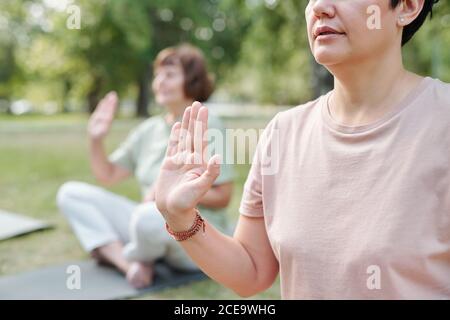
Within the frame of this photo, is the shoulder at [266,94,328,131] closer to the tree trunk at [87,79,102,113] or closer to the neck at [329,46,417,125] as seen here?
the neck at [329,46,417,125]

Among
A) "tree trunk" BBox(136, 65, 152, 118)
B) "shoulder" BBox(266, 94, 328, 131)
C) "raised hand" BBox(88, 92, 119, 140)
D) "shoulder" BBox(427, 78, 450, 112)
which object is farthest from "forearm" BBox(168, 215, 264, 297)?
"tree trunk" BBox(136, 65, 152, 118)

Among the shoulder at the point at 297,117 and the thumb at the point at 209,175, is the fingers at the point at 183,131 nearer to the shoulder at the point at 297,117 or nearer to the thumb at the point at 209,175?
the thumb at the point at 209,175

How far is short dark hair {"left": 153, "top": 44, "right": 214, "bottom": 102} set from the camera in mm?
3562

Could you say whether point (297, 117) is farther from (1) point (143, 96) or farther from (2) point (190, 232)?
(1) point (143, 96)

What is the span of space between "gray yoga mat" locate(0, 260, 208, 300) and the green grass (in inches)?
5.2

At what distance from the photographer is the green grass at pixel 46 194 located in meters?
3.31

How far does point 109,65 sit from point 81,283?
18.6m

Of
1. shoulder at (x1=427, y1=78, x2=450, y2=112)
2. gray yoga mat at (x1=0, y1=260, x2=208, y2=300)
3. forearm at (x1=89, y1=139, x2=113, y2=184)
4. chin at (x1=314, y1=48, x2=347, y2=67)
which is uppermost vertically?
chin at (x1=314, y1=48, x2=347, y2=67)

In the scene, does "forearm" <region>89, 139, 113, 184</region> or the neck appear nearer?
the neck

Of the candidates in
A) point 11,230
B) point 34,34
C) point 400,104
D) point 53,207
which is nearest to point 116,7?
point 53,207

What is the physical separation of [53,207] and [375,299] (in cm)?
501

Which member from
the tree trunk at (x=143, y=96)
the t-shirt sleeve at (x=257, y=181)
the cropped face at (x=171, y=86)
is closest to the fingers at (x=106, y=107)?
the cropped face at (x=171, y=86)

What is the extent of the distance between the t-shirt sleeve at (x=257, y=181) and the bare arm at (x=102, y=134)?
2.11 metres

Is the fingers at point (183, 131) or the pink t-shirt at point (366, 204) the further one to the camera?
the fingers at point (183, 131)
